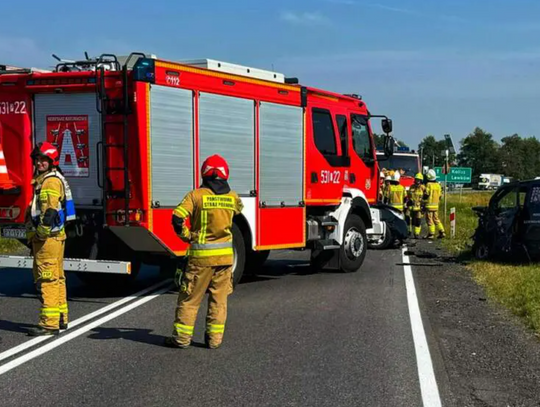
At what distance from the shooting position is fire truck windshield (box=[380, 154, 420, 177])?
2628cm

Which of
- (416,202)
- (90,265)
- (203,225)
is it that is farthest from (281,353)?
(416,202)

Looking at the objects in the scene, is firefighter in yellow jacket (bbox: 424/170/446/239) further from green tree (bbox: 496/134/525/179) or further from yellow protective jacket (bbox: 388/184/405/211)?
green tree (bbox: 496/134/525/179)

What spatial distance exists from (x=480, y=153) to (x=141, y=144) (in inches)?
5642

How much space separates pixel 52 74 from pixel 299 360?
496 centimetres

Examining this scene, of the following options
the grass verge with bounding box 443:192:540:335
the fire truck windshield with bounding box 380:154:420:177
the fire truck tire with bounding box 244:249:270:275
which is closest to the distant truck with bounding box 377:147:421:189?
the fire truck windshield with bounding box 380:154:420:177

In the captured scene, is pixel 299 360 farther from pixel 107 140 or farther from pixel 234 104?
pixel 234 104

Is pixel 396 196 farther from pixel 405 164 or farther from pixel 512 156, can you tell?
pixel 512 156

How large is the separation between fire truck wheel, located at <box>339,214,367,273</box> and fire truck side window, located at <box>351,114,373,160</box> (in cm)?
122

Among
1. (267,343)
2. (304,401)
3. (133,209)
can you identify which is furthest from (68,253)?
(304,401)

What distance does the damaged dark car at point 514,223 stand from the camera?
11992 mm

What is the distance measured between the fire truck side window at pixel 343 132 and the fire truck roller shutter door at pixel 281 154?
4.42 ft

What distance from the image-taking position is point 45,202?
6.68 meters

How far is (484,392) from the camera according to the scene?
512 centimetres

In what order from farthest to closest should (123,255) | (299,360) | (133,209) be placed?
(123,255) < (133,209) < (299,360)
